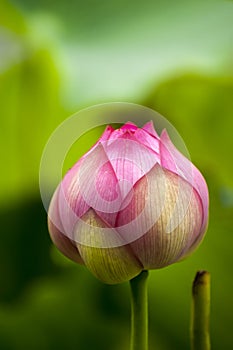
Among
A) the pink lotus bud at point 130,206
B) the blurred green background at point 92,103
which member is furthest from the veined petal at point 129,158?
the blurred green background at point 92,103

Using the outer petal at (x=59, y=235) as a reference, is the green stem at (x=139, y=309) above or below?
below

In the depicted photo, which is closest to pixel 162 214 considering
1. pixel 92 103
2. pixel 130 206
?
pixel 130 206

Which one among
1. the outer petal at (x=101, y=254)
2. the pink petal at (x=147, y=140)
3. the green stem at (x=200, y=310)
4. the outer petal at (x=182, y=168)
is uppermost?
the pink petal at (x=147, y=140)

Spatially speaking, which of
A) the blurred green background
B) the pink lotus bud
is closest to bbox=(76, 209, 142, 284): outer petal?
Answer: the pink lotus bud

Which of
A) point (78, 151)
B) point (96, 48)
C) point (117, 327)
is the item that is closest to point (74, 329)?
point (117, 327)

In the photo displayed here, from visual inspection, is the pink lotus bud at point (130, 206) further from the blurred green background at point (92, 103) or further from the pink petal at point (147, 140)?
the blurred green background at point (92, 103)

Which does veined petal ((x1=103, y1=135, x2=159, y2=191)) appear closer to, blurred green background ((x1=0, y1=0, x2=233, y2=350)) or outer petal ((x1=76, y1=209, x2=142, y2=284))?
outer petal ((x1=76, y1=209, x2=142, y2=284))
